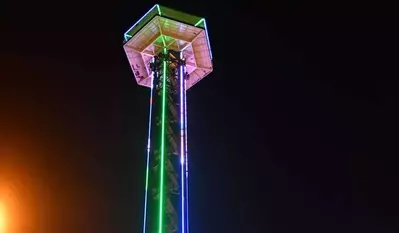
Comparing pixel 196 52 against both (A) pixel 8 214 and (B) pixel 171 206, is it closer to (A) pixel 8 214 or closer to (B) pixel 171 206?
(B) pixel 171 206

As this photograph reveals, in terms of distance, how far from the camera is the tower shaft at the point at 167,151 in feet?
55.8

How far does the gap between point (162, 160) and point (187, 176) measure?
3.66 ft

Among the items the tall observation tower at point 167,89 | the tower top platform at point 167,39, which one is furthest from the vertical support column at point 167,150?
the tower top platform at point 167,39

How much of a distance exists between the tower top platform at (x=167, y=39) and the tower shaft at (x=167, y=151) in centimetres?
53

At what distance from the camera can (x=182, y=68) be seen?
2155cm

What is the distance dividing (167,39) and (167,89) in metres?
2.67

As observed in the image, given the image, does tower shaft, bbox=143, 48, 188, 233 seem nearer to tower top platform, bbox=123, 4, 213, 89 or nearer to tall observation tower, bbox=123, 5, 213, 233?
tall observation tower, bbox=123, 5, 213, 233

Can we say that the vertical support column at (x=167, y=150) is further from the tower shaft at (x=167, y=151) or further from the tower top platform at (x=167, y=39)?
the tower top platform at (x=167, y=39)

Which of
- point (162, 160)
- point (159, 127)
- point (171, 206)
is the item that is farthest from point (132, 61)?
point (171, 206)

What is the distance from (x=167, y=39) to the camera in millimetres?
21594

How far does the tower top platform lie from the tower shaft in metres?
0.53

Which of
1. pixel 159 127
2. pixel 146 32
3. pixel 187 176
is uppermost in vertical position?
pixel 146 32

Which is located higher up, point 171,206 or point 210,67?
point 210,67

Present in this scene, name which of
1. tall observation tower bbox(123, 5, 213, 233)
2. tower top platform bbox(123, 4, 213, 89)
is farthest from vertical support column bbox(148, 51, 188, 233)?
tower top platform bbox(123, 4, 213, 89)
